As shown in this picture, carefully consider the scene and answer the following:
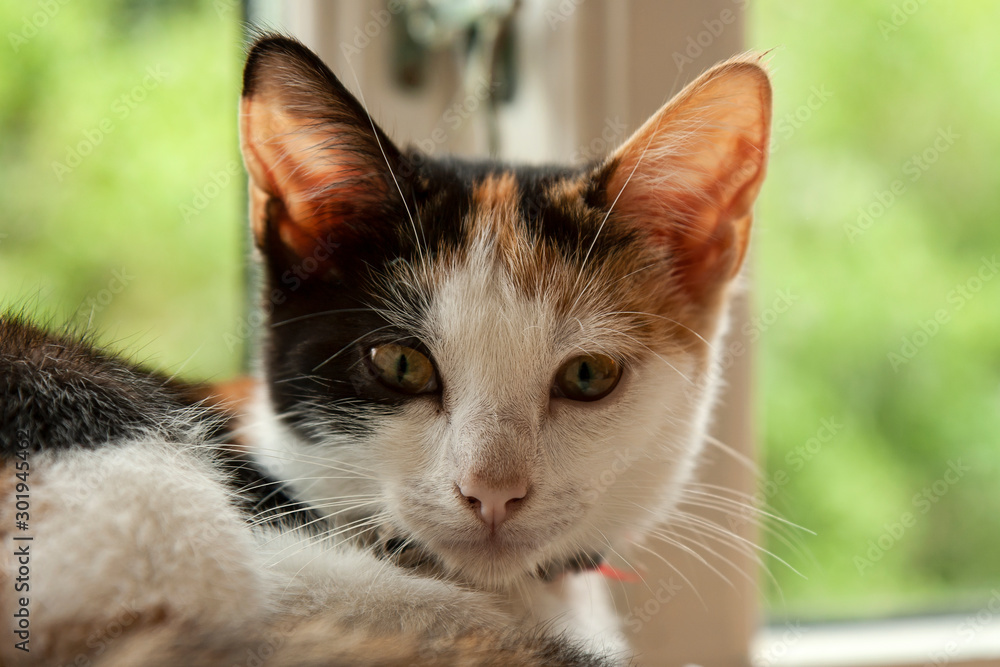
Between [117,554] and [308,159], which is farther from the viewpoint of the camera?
[308,159]

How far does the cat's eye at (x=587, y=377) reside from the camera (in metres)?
0.89

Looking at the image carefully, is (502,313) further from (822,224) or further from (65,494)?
(822,224)

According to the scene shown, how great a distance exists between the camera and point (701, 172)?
970 mm

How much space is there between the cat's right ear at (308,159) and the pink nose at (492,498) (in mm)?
361

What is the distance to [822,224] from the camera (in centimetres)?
159

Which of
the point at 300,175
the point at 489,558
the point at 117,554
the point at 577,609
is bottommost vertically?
the point at 577,609

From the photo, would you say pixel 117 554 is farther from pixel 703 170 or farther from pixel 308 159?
pixel 703 170

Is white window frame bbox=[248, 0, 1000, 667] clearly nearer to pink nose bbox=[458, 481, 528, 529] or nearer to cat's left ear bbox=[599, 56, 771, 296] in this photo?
cat's left ear bbox=[599, 56, 771, 296]

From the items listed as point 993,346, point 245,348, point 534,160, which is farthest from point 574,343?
point 993,346

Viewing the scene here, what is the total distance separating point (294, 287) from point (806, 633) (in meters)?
1.22

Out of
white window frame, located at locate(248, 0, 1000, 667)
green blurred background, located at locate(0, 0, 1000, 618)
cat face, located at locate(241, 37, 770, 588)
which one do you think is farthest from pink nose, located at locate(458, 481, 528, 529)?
green blurred background, located at locate(0, 0, 1000, 618)

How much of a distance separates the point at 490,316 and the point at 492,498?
0.71ft

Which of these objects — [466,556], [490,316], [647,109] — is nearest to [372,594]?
[466,556]

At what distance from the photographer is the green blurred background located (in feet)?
4.12
